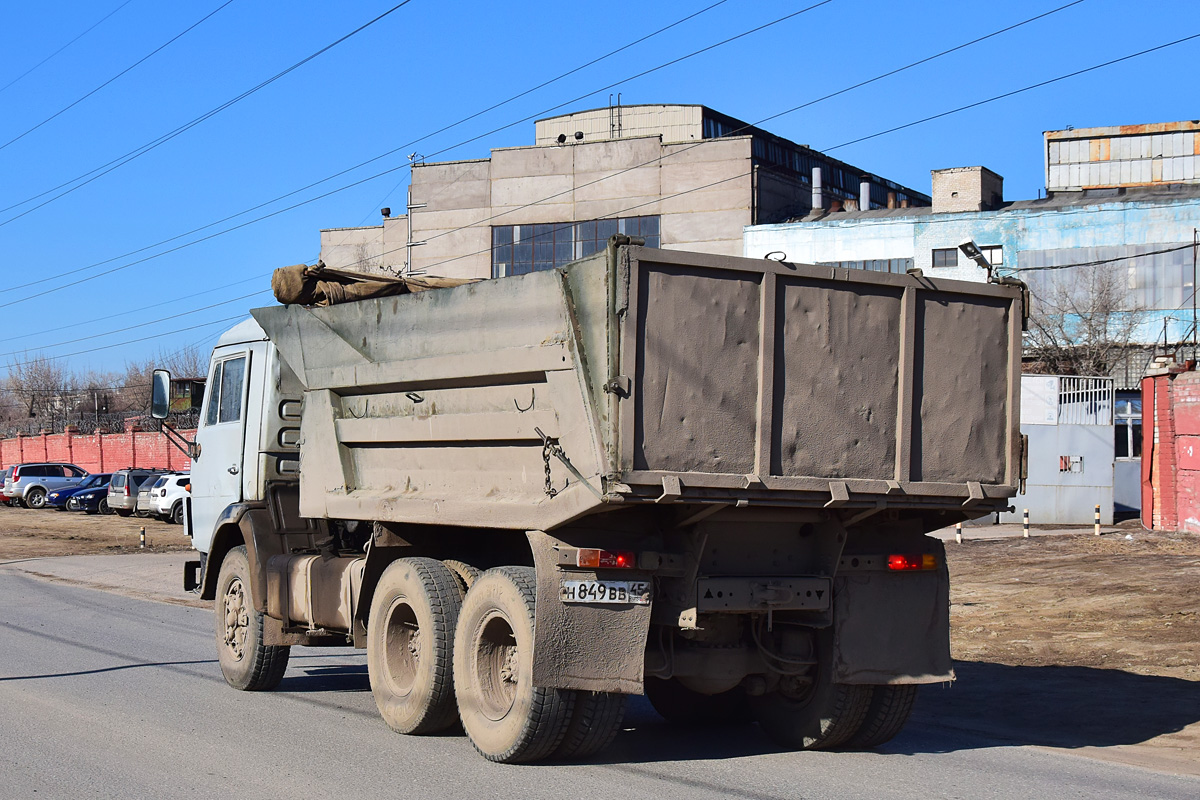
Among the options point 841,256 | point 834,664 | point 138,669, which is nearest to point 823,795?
point 834,664

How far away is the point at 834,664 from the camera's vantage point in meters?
7.22

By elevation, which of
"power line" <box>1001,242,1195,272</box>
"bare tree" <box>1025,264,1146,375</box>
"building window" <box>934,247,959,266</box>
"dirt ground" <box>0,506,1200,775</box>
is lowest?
"dirt ground" <box>0,506,1200,775</box>

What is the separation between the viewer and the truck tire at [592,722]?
6.89 meters

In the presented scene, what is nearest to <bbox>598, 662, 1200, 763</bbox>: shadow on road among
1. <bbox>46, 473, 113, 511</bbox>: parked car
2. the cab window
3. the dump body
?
the dump body

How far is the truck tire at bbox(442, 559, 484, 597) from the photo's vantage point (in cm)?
780

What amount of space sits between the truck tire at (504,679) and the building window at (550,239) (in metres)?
53.3

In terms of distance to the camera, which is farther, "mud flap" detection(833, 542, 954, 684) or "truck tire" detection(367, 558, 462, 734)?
"truck tire" detection(367, 558, 462, 734)

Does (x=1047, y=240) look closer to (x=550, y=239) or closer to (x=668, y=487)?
(x=550, y=239)

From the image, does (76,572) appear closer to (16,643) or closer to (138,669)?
(16,643)

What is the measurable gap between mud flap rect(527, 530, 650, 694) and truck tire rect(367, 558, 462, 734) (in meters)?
1.20

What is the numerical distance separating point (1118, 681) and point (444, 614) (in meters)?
5.96

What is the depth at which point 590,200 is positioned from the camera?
6166cm

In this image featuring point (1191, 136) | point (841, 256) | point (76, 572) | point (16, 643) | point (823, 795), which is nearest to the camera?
point (823, 795)

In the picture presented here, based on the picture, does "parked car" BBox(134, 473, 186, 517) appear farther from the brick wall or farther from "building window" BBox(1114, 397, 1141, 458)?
"building window" BBox(1114, 397, 1141, 458)
